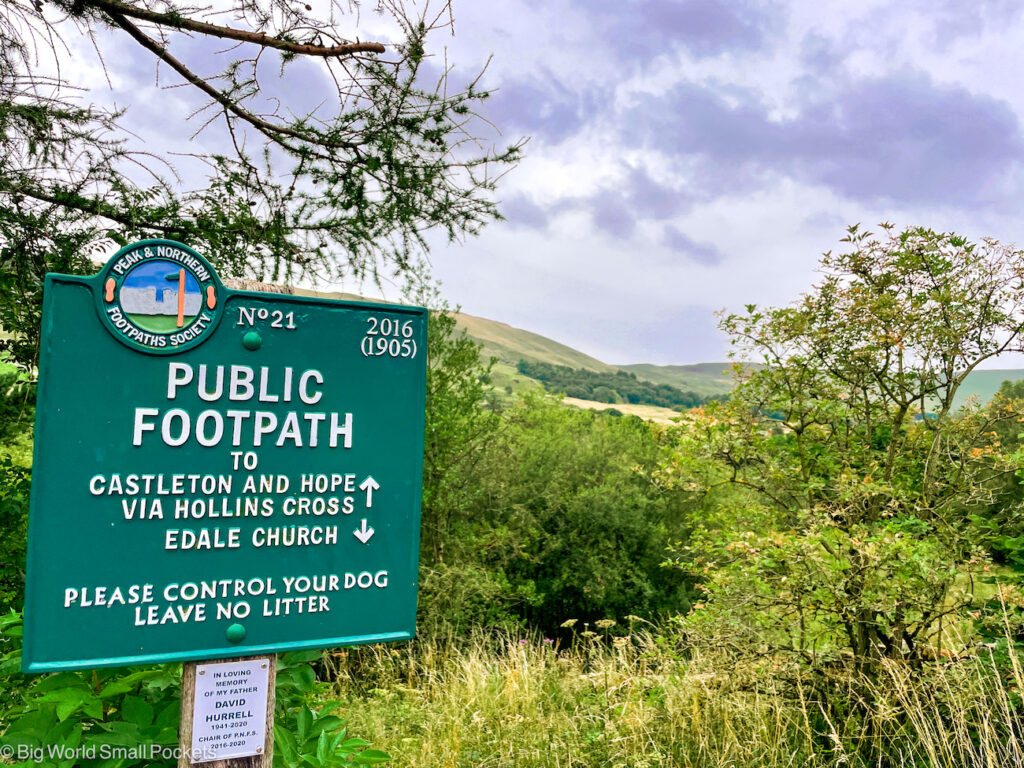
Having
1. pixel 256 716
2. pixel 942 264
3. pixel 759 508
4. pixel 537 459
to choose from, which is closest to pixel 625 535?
pixel 537 459

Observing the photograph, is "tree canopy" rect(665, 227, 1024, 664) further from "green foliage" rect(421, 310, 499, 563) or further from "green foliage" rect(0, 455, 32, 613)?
"green foliage" rect(421, 310, 499, 563)

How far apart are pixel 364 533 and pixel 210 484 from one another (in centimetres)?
54

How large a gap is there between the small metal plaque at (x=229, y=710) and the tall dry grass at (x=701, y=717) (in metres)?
2.00

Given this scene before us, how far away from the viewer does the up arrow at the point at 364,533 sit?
240cm

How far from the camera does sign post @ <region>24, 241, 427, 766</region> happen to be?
6.92ft

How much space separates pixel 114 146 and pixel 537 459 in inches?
877

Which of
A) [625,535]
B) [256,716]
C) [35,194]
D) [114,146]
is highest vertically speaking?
[114,146]

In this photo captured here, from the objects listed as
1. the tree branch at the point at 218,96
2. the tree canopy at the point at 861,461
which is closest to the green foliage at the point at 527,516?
the tree canopy at the point at 861,461

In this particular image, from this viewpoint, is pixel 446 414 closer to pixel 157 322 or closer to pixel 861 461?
pixel 861 461

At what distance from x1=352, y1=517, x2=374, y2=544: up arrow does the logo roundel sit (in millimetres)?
830

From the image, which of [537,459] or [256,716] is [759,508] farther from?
[537,459]

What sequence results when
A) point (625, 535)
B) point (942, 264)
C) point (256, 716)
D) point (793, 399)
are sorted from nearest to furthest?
1. point (256, 716)
2. point (942, 264)
3. point (793, 399)
4. point (625, 535)

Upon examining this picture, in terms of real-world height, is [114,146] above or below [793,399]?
above

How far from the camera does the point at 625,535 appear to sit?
24.5 m
